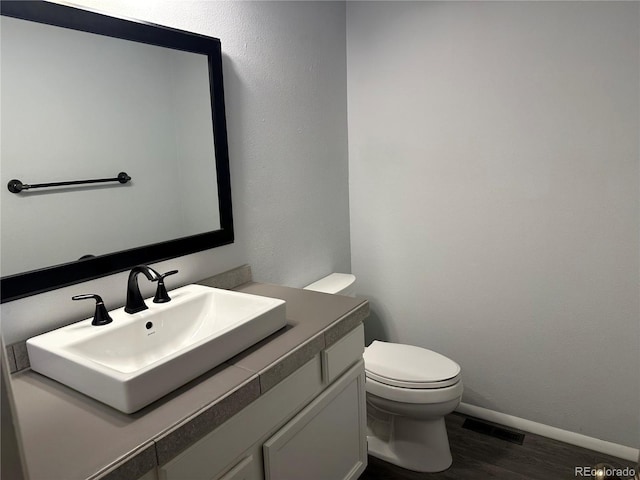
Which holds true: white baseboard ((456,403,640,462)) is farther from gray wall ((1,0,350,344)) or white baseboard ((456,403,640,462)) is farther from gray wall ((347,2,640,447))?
gray wall ((1,0,350,344))

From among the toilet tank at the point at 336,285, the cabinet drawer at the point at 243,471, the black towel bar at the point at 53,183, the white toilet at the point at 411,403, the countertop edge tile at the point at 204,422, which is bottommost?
the white toilet at the point at 411,403

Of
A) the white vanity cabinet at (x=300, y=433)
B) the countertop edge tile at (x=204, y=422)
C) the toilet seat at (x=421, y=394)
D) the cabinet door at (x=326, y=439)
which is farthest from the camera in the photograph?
the toilet seat at (x=421, y=394)

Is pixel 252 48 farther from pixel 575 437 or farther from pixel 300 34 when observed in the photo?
pixel 575 437

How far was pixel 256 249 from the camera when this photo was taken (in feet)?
6.48

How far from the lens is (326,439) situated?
1520mm

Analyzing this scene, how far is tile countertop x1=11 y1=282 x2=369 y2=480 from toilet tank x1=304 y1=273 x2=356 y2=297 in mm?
Result: 835

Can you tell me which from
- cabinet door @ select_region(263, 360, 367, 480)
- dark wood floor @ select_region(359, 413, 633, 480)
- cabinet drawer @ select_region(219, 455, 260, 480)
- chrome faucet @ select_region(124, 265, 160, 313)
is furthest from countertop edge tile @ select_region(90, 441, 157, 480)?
dark wood floor @ select_region(359, 413, 633, 480)

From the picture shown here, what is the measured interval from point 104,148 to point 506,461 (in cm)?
204

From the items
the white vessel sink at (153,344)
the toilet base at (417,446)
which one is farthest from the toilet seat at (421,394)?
the white vessel sink at (153,344)

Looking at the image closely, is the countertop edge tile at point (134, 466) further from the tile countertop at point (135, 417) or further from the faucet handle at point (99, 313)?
the faucet handle at point (99, 313)

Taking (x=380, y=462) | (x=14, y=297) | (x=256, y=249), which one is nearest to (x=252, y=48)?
(x=256, y=249)

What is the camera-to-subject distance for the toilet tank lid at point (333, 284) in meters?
2.22

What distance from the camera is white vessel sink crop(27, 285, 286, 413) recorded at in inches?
39.2

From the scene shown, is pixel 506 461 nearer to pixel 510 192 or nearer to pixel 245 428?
pixel 510 192
